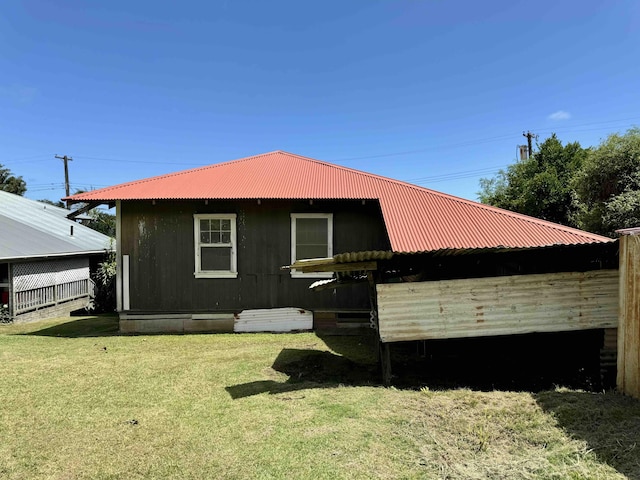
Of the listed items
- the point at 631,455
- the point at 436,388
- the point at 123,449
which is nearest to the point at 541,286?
the point at 436,388

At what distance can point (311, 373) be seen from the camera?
639 cm

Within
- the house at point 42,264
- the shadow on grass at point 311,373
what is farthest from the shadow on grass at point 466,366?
the house at point 42,264

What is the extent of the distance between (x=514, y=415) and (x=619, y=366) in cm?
166

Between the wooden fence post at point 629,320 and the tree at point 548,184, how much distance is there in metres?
18.1

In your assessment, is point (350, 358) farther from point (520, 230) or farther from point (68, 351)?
point (68, 351)

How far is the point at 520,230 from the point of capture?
8.31m

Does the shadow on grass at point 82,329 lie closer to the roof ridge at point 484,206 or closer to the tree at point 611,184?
the roof ridge at point 484,206

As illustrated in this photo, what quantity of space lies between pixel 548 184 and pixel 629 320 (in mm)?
20105

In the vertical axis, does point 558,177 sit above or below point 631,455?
above

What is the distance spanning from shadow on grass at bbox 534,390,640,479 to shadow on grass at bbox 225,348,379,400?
2.51 metres

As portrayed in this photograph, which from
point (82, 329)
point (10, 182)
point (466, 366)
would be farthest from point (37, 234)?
point (10, 182)

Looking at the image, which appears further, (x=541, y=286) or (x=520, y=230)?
(x=520, y=230)

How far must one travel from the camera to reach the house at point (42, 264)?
43.1 feet

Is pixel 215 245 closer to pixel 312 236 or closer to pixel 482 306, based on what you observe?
pixel 312 236
